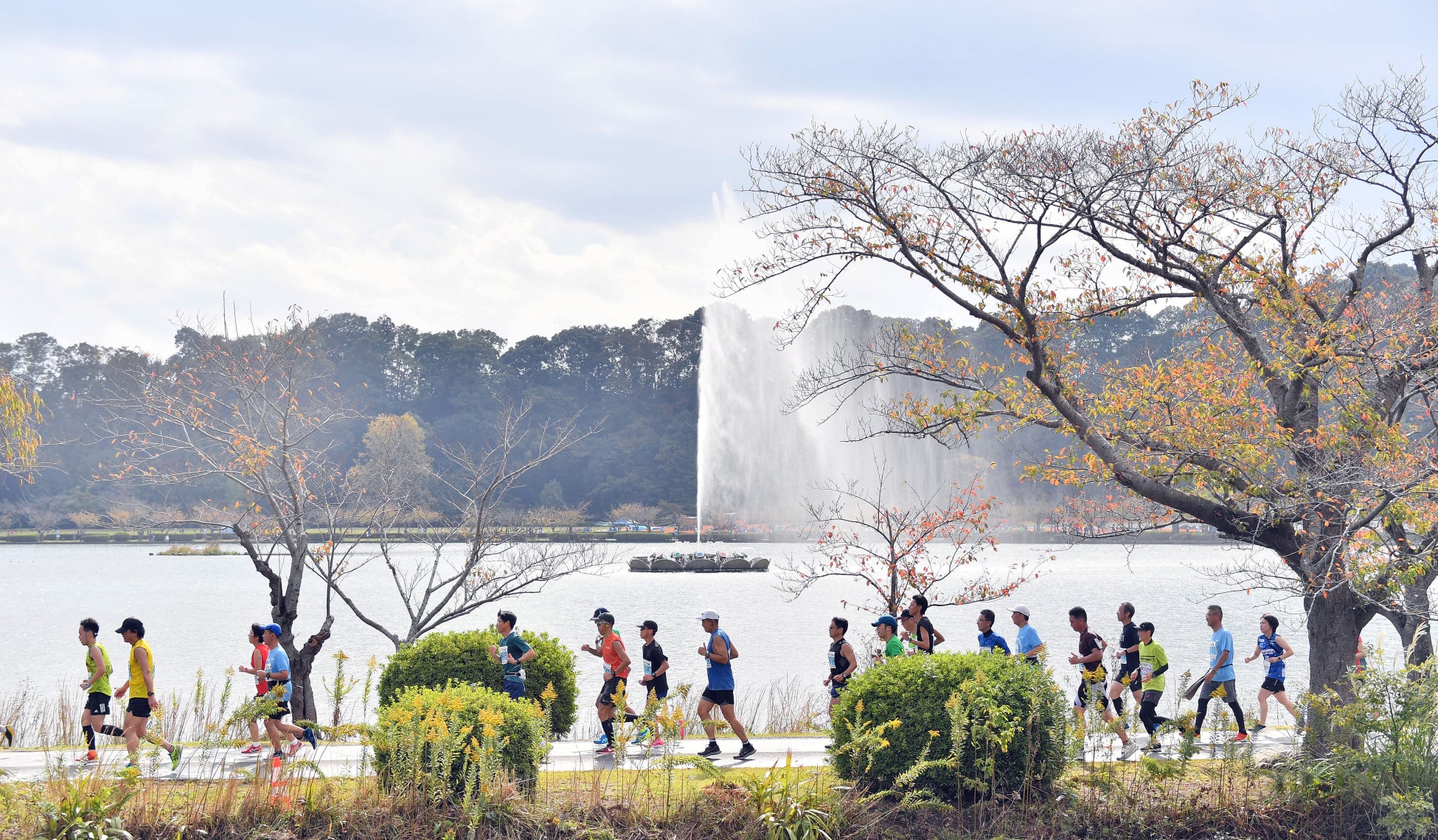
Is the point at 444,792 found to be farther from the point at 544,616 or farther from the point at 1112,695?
the point at 544,616

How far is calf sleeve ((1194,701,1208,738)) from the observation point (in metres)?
9.39

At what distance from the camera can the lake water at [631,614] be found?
26.7m

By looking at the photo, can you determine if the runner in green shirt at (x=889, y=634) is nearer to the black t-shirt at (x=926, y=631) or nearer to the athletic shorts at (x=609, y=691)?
the black t-shirt at (x=926, y=631)

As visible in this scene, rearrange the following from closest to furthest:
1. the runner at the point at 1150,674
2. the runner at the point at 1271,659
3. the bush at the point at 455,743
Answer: the bush at the point at 455,743 < the runner at the point at 1150,674 < the runner at the point at 1271,659

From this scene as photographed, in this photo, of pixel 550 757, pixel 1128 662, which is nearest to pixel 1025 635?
pixel 1128 662

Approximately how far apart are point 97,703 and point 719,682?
6309 mm

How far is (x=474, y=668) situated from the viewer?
1193 centimetres

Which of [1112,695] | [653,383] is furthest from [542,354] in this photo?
[1112,695]

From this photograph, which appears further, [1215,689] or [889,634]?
[1215,689]

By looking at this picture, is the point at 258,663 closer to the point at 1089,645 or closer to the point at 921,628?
the point at 921,628

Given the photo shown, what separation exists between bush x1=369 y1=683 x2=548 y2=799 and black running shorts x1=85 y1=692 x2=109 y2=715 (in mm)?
4005

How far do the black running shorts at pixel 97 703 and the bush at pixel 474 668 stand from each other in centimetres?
269

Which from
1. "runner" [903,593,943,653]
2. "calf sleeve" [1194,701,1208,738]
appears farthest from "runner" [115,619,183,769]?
"calf sleeve" [1194,701,1208,738]

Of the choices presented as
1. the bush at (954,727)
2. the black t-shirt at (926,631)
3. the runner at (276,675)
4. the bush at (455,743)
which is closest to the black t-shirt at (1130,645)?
the black t-shirt at (926,631)
